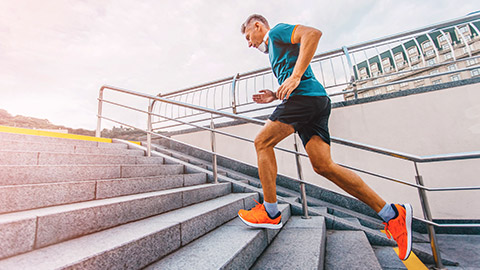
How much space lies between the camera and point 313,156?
1480mm

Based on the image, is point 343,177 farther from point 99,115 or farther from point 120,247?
point 99,115

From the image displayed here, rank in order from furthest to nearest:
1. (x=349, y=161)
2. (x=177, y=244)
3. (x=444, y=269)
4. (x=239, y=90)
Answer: (x=239, y=90) < (x=349, y=161) < (x=444, y=269) < (x=177, y=244)

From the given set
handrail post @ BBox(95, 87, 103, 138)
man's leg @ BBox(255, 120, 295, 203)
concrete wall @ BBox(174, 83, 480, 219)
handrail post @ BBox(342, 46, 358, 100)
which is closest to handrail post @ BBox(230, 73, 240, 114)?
concrete wall @ BBox(174, 83, 480, 219)

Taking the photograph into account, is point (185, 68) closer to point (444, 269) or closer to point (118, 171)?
point (118, 171)

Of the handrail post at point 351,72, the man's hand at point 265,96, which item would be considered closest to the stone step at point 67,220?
the man's hand at point 265,96

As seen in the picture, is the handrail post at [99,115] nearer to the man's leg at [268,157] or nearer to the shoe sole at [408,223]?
the man's leg at [268,157]

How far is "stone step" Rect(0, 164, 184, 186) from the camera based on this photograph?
4.45ft

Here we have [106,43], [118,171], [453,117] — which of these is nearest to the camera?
[118,171]

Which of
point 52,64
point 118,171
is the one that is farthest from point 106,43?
point 118,171

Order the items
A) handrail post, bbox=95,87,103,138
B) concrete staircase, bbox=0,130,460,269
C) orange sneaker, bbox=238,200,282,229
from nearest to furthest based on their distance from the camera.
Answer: concrete staircase, bbox=0,130,460,269 < orange sneaker, bbox=238,200,282,229 < handrail post, bbox=95,87,103,138

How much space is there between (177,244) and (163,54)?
6.42 metres

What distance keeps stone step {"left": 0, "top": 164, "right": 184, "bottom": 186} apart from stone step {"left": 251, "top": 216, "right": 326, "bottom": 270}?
156cm

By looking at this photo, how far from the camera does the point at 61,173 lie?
5.30 feet

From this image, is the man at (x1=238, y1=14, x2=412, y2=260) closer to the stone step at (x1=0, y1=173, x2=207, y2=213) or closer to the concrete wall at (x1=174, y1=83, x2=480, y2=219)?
the stone step at (x1=0, y1=173, x2=207, y2=213)
